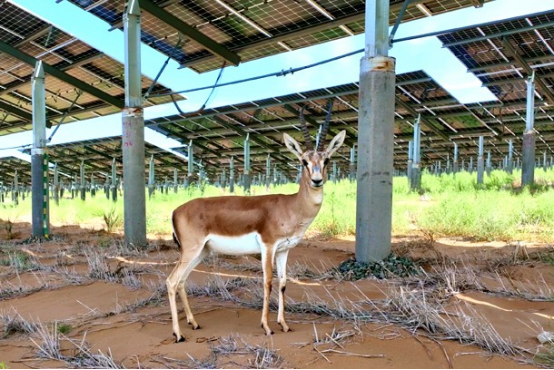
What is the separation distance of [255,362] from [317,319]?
110cm

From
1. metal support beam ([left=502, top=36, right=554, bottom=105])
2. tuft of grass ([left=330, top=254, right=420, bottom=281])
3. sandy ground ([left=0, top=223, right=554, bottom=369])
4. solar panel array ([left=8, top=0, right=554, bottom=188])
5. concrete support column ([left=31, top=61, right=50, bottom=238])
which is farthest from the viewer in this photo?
metal support beam ([left=502, top=36, right=554, bottom=105])

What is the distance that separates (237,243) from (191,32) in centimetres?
710

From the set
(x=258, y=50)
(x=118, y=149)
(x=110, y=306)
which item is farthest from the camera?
(x=118, y=149)

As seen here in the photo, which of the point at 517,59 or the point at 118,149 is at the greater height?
the point at 517,59

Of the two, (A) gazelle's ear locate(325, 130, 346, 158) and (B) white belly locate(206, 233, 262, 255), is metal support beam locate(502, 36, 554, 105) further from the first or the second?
(B) white belly locate(206, 233, 262, 255)

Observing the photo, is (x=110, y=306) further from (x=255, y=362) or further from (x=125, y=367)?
(x=255, y=362)

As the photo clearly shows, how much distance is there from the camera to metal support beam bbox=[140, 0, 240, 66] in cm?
844

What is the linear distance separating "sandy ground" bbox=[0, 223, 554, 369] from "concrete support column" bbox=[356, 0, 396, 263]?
0.55m

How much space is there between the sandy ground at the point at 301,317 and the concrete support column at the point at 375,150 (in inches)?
21.6

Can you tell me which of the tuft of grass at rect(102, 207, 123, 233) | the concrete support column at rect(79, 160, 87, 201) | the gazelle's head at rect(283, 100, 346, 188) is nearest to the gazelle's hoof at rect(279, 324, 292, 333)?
the gazelle's head at rect(283, 100, 346, 188)

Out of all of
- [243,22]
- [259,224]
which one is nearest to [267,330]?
[259,224]

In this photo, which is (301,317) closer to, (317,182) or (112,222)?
(317,182)

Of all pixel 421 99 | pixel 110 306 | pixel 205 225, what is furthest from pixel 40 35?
pixel 421 99

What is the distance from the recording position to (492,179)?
16844mm
